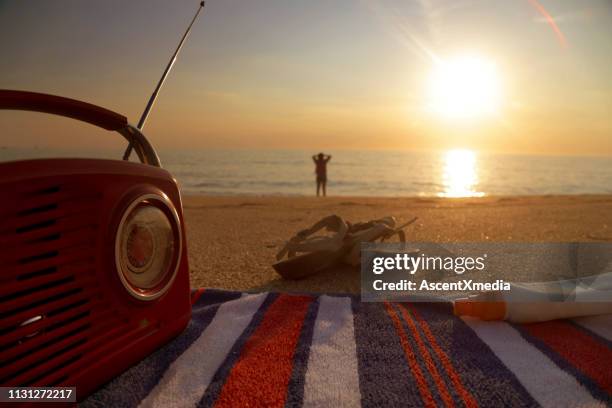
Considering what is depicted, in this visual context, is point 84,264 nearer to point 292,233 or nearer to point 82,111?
point 82,111

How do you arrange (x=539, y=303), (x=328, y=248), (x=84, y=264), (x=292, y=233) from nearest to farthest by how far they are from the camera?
(x=84, y=264)
(x=539, y=303)
(x=328, y=248)
(x=292, y=233)

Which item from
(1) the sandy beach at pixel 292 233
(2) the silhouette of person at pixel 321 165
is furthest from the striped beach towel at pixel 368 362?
(2) the silhouette of person at pixel 321 165

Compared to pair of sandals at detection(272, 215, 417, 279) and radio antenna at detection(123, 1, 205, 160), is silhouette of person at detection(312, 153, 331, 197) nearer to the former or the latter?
pair of sandals at detection(272, 215, 417, 279)

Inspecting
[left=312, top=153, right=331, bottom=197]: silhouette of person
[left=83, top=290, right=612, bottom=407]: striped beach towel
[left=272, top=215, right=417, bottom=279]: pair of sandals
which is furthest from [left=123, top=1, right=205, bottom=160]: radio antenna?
[left=312, top=153, right=331, bottom=197]: silhouette of person

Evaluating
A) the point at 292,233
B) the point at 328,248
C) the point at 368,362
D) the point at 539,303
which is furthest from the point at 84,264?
the point at 292,233

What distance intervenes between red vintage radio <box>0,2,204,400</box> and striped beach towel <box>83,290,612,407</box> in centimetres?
11

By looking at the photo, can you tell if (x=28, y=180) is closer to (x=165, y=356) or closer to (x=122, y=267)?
(x=122, y=267)

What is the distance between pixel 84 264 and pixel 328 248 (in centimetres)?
138

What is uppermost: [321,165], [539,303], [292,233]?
[321,165]

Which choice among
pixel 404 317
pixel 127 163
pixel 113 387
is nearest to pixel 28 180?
pixel 127 163

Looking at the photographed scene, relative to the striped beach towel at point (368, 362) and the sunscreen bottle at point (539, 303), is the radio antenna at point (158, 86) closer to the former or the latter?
the striped beach towel at point (368, 362)

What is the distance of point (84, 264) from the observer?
85 centimetres

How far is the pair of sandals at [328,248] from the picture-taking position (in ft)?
6.75

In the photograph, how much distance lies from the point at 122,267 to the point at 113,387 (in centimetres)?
28
